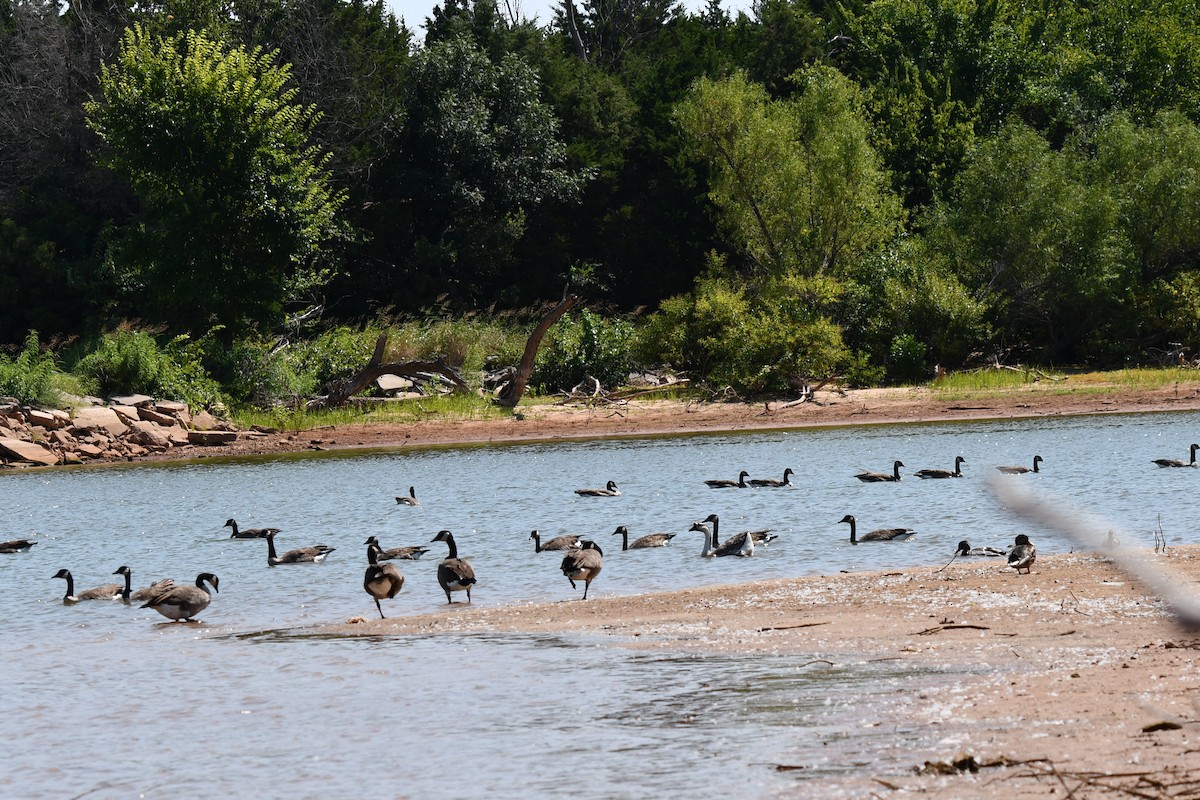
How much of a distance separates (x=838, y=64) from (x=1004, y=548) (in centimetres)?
4311

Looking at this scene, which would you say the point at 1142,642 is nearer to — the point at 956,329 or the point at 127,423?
the point at 127,423

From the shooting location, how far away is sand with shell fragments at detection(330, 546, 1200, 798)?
657 cm

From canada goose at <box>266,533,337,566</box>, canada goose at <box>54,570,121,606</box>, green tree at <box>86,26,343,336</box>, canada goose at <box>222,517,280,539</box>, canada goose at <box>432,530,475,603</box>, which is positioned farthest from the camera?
green tree at <box>86,26,343,336</box>

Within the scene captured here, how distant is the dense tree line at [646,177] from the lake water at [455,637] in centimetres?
887

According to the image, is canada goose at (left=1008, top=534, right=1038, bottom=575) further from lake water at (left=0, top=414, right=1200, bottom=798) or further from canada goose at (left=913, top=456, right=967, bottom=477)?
canada goose at (left=913, top=456, right=967, bottom=477)

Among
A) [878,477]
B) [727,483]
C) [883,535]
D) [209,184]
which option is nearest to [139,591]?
[883,535]

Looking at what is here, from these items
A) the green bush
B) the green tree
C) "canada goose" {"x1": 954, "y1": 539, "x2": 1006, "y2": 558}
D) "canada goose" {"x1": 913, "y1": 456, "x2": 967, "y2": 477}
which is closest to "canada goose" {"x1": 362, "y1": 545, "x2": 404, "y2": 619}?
"canada goose" {"x1": 954, "y1": 539, "x2": 1006, "y2": 558}

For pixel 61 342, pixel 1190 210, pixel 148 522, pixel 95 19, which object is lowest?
pixel 148 522

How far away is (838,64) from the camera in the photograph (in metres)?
55.8

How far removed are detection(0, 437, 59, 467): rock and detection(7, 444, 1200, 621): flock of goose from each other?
35.4 ft

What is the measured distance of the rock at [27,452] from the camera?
29.6 metres

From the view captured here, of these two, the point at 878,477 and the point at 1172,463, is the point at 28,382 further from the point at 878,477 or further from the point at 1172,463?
the point at 1172,463

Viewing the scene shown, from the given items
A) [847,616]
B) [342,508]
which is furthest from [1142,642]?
[342,508]

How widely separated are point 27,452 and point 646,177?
2648cm
